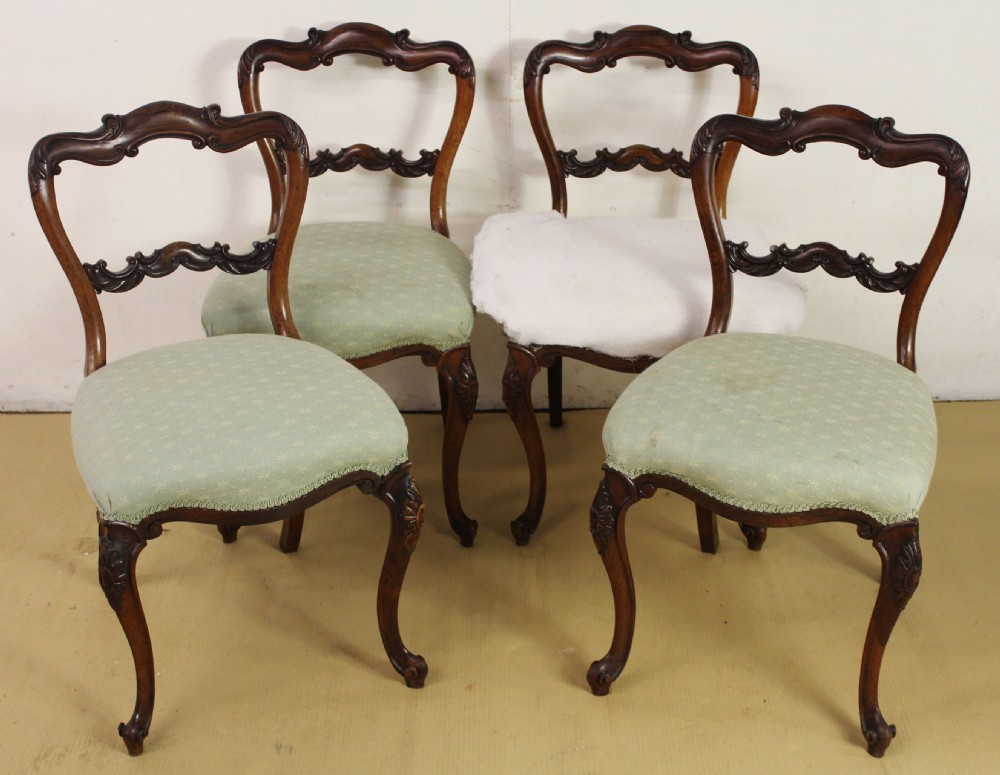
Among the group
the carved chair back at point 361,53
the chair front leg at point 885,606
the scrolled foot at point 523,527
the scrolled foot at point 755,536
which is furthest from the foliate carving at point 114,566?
the scrolled foot at point 755,536

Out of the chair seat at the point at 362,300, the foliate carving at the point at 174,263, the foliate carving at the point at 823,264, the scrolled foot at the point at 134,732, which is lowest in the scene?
the scrolled foot at the point at 134,732

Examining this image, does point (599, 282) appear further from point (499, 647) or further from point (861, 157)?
point (499, 647)

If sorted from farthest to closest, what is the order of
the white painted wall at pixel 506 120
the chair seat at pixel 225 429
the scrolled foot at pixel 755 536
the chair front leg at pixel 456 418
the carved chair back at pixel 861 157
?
the white painted wall at pixel 506 120 → the scrolled foot at pixel 755 536 → the chair front leg at pixel 456 418 → the carved chair back at pixel 861 157 → the chair seat at pixel 225 429

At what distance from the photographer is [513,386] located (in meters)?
2.13

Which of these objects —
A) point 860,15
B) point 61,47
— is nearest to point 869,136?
point 860,15

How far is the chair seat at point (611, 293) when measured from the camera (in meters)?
2.02

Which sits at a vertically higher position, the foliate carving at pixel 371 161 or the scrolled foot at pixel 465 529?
the foliate carving at pixel 371 161

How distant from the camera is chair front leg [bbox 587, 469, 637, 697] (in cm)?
177

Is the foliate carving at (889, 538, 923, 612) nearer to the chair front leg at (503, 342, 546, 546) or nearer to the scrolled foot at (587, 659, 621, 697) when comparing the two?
the scrolled foot at (587, 659, 621, 697)

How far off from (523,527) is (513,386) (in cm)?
36

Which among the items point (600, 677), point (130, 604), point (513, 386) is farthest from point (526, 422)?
point (130, 604)

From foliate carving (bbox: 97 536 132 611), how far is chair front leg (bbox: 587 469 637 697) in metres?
0.76

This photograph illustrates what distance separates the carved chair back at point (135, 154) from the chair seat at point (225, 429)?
0.16 meters

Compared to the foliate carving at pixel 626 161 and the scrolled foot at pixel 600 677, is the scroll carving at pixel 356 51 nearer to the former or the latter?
the foliate carving at pixel 626 161
